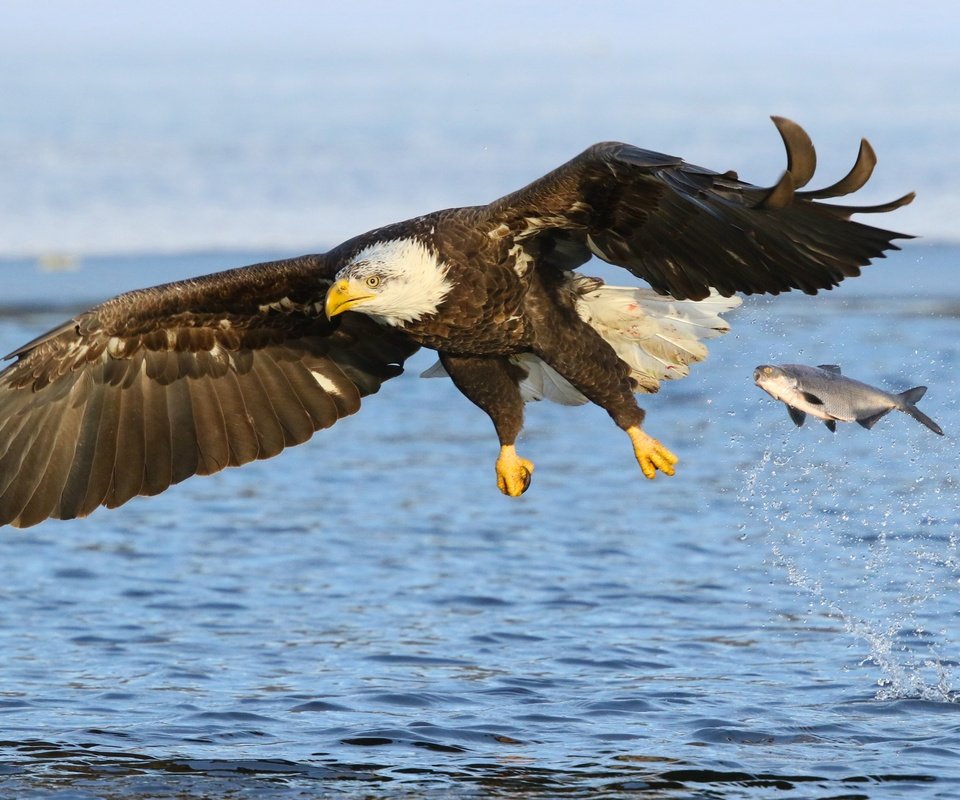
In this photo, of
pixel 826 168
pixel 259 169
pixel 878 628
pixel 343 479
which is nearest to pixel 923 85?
pixel 826 168

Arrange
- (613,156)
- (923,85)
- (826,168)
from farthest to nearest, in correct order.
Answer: (923,85), (826,168), (613,156)

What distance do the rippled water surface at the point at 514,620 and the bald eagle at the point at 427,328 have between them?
77cm

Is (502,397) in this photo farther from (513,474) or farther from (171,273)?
(171,273)

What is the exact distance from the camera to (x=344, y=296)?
17.7 ft

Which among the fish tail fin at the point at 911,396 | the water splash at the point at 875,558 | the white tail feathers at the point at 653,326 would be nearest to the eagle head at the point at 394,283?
the white tail feathers at the point at 653,326

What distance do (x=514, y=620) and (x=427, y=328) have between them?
1677 mm

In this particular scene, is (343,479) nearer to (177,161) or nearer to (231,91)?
(177,161)

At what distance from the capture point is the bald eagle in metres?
5.06

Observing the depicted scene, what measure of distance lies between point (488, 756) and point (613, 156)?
1.87 meters

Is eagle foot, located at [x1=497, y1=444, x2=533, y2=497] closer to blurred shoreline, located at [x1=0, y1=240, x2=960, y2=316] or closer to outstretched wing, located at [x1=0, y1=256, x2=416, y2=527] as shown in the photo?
outstretched wing, located at [x1=0, y1=256, x2=416, y2=527]

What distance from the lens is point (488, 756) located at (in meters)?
5.15

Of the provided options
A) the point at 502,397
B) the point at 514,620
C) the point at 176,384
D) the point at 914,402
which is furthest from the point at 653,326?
the point at 176,384

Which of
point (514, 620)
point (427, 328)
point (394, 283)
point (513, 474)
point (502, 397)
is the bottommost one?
point (514, 620)

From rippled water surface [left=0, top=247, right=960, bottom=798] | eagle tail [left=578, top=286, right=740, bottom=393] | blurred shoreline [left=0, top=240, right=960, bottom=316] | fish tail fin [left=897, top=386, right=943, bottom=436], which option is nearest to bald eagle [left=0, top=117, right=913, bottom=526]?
eagle tail [left=578, top=286, right=740, bottom=393]
